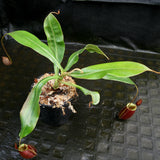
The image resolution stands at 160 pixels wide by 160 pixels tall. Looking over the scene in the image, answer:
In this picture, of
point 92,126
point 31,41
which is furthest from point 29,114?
point 92,126

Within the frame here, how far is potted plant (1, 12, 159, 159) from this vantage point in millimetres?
521

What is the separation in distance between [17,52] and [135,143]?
1069 millimetres

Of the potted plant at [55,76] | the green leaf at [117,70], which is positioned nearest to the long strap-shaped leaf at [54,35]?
the potted plant at [55,76]

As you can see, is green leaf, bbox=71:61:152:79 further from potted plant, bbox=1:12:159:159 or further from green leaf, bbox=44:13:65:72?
green leaf, bbox=44:13:65:72

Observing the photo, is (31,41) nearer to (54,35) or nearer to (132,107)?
(54,35)

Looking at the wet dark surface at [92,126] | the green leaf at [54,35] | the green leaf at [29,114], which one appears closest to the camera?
the green leaf at [29,114]

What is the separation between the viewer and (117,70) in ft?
1.77

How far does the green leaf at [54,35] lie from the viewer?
0.65 metres

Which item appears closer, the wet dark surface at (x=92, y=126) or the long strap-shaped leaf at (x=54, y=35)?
the long strap-shaped leaf at (x=54, y=35)

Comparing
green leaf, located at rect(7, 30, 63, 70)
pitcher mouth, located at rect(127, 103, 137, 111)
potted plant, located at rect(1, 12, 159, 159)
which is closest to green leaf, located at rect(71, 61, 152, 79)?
potted plant, located at rect(1, 12, 159, 159)

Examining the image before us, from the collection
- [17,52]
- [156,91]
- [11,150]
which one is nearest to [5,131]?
[11,150]

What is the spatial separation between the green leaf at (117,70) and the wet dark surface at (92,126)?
0.38 m

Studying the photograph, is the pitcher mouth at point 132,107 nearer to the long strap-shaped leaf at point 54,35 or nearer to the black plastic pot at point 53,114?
the black plastic pot at point 53,114

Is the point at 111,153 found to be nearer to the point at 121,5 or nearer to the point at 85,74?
the point at 85,74
